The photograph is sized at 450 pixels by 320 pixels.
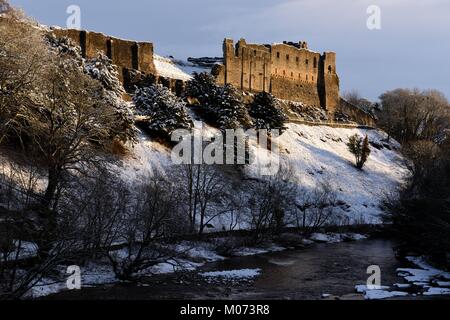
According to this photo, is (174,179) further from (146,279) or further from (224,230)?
(146,279)

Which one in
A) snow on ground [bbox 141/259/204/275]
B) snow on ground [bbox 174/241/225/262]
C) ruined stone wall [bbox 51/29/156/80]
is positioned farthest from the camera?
ruined stone wall [bbox 51/29/156/80]

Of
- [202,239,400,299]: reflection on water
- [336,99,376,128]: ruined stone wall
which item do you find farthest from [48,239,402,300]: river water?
[336,99,376,128]: ruined stone wall

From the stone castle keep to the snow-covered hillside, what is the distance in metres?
10.6

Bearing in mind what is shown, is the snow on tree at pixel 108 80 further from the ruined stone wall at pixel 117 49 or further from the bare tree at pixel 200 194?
the ruined stone wall at pixel 117 49

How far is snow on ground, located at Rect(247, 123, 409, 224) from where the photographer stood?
47219 millimetres

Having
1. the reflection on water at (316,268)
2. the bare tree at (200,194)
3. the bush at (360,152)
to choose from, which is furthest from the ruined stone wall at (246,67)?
the reflection on water at (316,268)

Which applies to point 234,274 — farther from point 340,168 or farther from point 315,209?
point 340,168

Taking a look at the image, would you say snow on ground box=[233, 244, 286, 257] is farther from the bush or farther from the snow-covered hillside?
the bush

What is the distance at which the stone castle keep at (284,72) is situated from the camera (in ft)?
215

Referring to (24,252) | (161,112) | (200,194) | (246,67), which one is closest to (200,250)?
(200,194)

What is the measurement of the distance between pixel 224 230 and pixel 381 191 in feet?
74.8

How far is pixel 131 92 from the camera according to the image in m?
50.2

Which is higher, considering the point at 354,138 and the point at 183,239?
the point at 354,138
